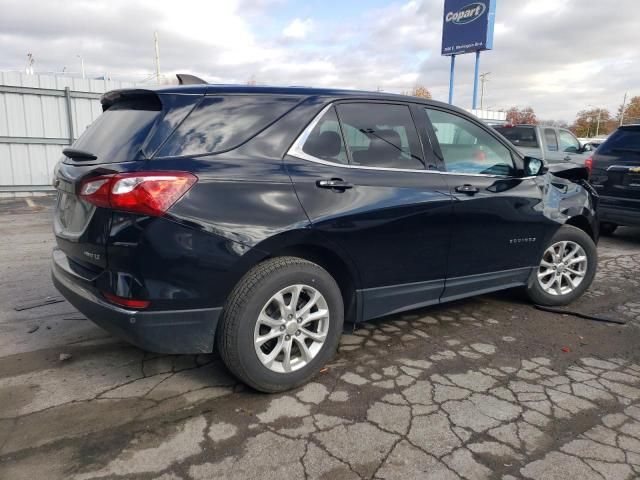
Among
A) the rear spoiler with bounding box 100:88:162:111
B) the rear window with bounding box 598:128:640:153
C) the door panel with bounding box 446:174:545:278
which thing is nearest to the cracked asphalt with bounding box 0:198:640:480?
the door panel with bounding box 446:174:545:278

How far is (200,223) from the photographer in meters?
2.56

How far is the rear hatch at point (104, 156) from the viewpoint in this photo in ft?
8.60

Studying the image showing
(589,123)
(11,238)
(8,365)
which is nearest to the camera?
(8,365)

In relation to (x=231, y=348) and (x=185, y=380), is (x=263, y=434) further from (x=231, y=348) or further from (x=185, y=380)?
(x=185, y=380)

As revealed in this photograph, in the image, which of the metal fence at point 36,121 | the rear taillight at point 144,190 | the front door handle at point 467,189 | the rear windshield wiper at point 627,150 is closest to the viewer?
the rear taillight at point 144,190

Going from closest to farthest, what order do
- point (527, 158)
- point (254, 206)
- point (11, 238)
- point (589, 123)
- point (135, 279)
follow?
point (135, 279) < point (254, 206) < point (527, 158) < point (11, 238) < point (589, 123)

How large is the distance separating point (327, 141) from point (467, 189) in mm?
1186

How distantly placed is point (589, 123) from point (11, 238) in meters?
94.1

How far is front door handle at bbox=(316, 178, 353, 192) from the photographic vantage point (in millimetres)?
2979

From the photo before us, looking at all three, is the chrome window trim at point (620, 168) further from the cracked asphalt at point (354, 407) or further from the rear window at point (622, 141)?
the cracked asphalt at point (354, 407)

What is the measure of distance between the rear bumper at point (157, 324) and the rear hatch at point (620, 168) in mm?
6570

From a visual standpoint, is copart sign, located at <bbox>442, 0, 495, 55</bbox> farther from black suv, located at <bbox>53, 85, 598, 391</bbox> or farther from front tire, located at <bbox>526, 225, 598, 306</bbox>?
black suv, located at <bbox>53, 85, 598, 391</bbox>

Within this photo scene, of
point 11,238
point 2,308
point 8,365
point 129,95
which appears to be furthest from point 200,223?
point 11,238

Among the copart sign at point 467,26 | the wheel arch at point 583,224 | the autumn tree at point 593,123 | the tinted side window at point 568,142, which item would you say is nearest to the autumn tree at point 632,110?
the autumn tree at point 593,123
